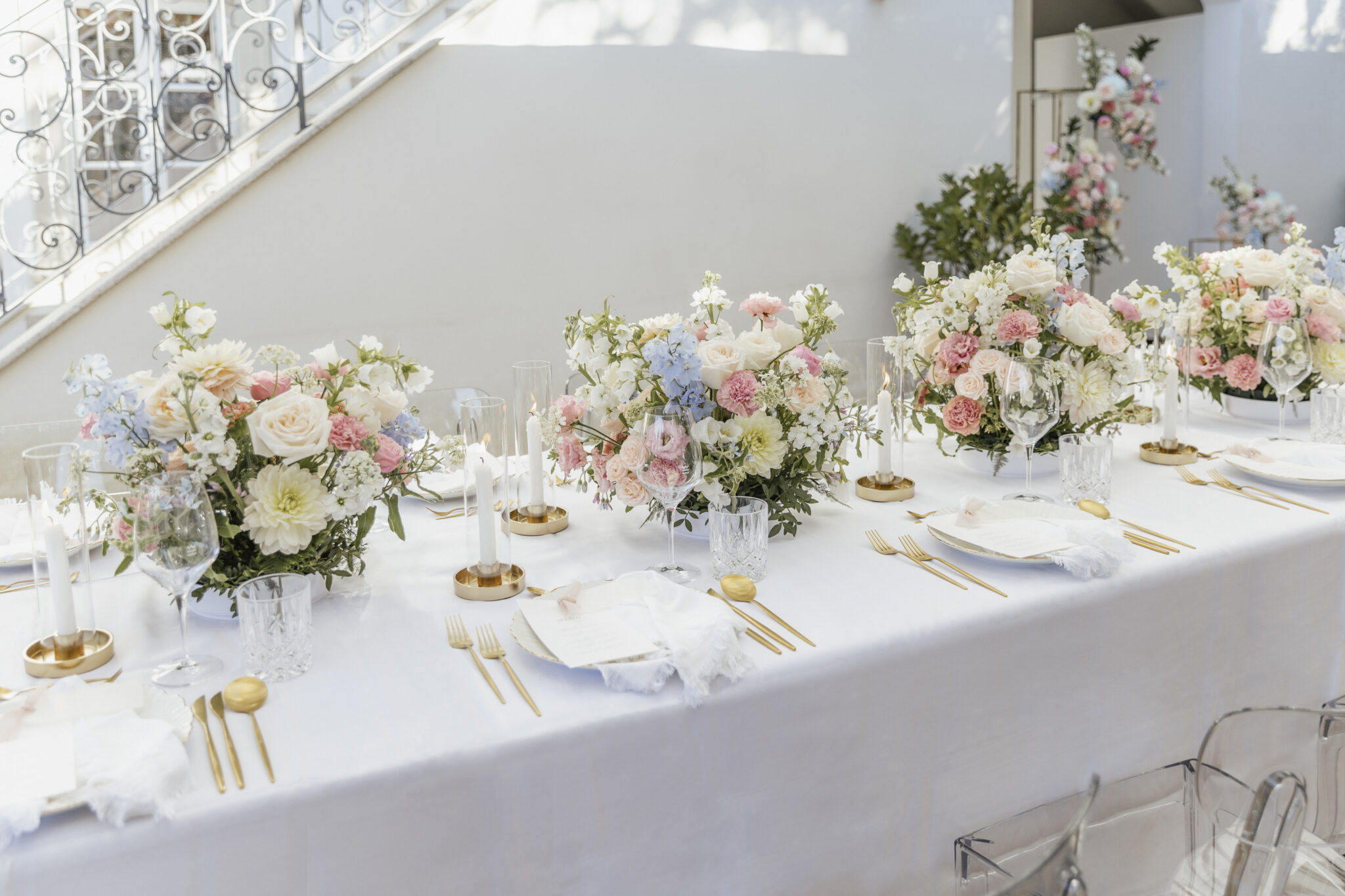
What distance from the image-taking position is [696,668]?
1.22 m

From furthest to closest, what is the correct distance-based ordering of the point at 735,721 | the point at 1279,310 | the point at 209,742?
the point at 1279,310 → the point at 735,721 → the point at 209,742

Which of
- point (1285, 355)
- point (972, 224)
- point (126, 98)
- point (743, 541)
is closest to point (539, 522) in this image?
point (743, 541)

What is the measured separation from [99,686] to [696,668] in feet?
2.19

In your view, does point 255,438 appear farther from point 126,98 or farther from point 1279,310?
point 126,98

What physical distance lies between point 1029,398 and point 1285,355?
0.82 metres

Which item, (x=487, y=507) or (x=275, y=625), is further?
(x=487, y=507)

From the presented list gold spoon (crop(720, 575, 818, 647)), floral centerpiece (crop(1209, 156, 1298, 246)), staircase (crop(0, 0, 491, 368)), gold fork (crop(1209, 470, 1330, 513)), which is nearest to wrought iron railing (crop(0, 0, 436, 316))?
staircase (crop(0, 0, 491, 368))

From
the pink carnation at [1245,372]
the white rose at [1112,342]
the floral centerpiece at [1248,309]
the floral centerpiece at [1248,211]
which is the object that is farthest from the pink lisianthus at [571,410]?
the floral centerpiece at [1248,211]

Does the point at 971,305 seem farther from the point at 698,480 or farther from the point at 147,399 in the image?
the point at 147,399

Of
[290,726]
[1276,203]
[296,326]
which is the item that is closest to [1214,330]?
[290,726]

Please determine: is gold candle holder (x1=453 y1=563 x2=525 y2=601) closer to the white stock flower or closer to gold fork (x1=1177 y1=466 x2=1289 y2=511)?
the white stock flower

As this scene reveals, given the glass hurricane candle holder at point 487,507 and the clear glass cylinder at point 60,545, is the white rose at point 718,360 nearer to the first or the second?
the glass hurricane candle holder at point 487,507

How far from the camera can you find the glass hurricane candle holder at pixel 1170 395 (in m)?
2.20

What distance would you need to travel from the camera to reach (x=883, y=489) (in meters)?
1.98
